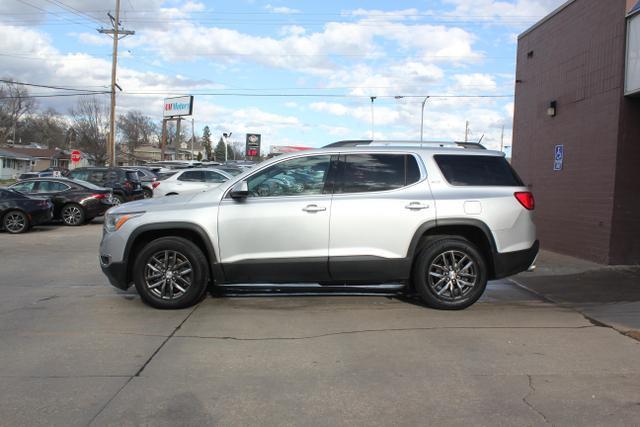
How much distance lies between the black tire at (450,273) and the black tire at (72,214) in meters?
13.5

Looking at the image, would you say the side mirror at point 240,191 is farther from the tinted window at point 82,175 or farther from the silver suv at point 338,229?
the tinted window at point 82,175

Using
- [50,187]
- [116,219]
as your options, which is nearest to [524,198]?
[116,219]

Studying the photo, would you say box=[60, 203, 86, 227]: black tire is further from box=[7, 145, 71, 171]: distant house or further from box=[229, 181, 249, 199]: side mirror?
box=[7, 145, 71, 171]: distant house

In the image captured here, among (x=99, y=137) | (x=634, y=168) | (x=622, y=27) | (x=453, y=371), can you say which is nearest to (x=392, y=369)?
(x=453, y=371)

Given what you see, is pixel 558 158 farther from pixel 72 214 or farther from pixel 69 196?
pixel 69 196

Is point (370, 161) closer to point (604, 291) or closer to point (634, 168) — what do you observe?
point (604, 291)

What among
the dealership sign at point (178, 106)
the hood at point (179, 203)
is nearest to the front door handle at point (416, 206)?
the hood at point (179, 203)

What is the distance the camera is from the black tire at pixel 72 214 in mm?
16859

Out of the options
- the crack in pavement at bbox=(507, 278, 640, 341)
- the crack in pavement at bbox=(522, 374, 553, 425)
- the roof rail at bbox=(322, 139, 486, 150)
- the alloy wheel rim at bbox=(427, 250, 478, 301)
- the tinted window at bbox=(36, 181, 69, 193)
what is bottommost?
the crack in pavement at bbox=(522, 374, 553, 425)

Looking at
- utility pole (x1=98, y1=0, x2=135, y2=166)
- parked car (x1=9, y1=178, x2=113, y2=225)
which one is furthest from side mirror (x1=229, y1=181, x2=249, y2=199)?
utility pole (x1=98, y1=0, x2=135, y2=166)

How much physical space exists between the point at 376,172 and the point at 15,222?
12.4 meters

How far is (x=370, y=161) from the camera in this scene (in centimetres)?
655

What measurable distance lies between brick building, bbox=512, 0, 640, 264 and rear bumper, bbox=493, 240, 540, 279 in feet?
12.4

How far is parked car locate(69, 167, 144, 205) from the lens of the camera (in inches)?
837
